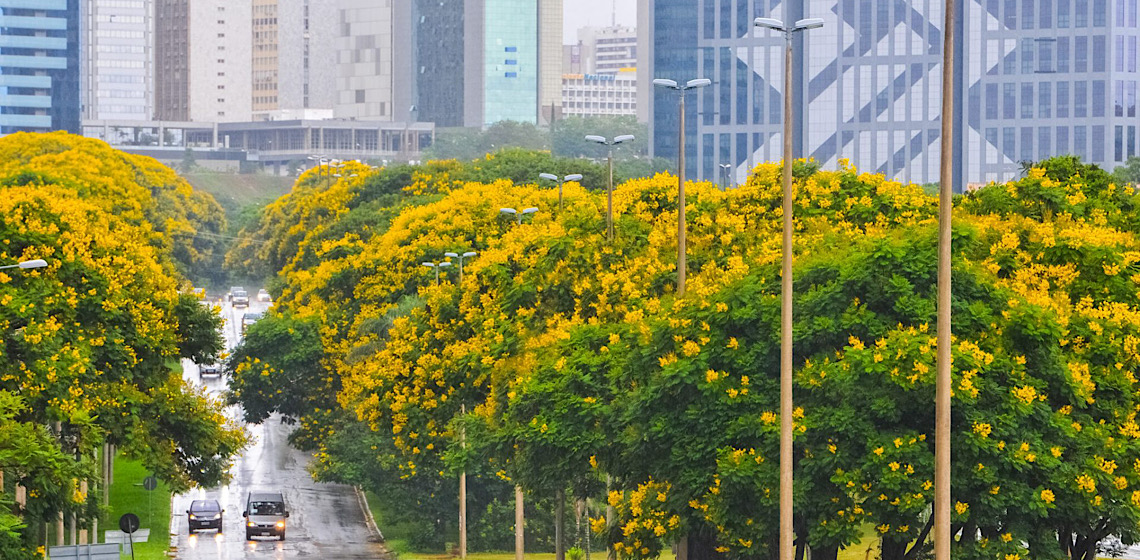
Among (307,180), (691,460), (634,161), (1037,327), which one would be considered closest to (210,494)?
(691,460)

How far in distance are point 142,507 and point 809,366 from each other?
42005 millimetres

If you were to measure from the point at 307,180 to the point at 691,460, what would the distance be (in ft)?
360

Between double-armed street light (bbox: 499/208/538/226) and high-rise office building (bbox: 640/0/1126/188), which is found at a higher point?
high-rise office building (bbox: 640/0/1126/188)

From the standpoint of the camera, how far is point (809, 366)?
31.8 metres

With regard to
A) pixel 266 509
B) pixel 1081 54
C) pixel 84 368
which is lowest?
pixel 266 509

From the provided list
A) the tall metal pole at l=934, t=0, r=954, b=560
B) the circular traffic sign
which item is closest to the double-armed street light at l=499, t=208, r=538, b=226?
the circular traffic sign

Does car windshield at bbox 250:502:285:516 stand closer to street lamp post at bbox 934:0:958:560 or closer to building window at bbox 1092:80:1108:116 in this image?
street lamp post at bbox 934:0:958:560

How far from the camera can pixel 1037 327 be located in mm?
30469

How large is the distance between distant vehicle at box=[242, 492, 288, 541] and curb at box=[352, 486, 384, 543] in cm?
354

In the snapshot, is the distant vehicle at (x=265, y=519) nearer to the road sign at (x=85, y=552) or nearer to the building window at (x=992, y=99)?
the road sign at (x=85, y=552)

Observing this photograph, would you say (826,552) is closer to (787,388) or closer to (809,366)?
(809,366)

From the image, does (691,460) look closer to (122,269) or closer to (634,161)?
(122,269)

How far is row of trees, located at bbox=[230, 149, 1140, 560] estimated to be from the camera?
29938 millimetres

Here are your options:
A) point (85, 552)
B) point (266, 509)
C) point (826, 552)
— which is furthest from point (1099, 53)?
point (85, 552)
